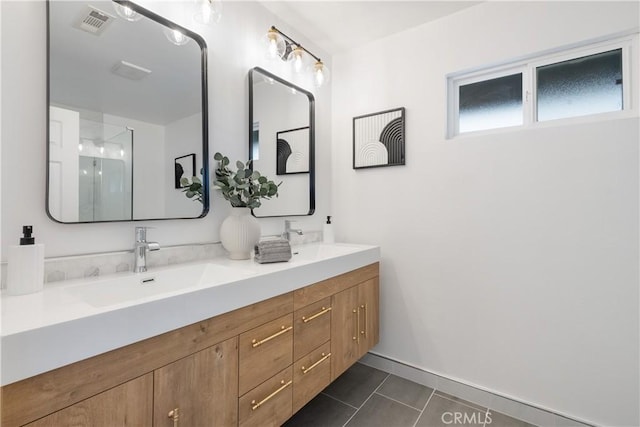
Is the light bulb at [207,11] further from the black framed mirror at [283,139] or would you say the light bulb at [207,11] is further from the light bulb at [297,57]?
the light bulb at [297,57]

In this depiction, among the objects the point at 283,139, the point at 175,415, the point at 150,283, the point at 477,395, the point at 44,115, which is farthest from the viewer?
the point at 283,139

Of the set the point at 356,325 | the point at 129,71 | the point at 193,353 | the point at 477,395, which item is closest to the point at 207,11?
A: the point at 129,71

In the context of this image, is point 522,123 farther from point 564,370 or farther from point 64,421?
point 64,421

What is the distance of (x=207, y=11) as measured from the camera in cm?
136

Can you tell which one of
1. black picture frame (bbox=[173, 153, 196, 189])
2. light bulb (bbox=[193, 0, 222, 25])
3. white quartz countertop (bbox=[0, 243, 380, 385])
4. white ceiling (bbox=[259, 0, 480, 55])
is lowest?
white quartz countertop (bbox=[0, 243, 380, 385])

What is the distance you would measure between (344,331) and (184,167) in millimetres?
1206

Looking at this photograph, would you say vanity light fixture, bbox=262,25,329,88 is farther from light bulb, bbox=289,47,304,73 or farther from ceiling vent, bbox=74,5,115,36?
ceiling vent, bbox=74,5,115,36

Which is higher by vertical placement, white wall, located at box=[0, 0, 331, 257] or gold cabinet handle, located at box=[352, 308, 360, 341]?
white wall, located at box=[0, 0, 331, 257]

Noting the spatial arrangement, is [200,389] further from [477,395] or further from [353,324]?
[477,395]

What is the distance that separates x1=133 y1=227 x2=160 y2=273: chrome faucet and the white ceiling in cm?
152

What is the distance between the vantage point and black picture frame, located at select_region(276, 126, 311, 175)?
194cm

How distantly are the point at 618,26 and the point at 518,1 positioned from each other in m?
0.49

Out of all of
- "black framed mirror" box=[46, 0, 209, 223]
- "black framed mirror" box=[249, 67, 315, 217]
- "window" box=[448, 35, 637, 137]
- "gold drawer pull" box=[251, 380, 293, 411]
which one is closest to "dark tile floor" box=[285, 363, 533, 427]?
"gold drawer pull" box=[251, 380, 293, 411]

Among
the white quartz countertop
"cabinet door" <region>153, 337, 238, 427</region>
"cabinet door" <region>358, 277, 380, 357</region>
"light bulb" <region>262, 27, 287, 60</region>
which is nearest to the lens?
the white quartz countertop
